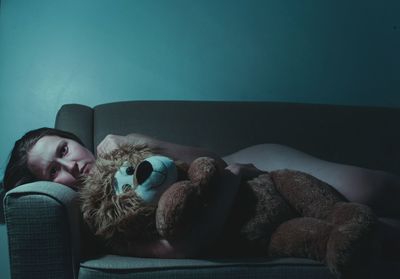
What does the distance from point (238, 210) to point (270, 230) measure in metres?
0.09

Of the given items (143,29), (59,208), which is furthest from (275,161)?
(143,29)

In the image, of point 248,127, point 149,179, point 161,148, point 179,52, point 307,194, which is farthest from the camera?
point 179,52

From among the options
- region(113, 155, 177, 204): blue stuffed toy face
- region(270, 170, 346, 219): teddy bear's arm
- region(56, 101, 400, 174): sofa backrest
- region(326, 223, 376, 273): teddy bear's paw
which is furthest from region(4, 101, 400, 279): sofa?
region(326, 223, 376, 273): teddy bear's paw

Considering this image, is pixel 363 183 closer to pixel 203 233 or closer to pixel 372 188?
pixel 372 188

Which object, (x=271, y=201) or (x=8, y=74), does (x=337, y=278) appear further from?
(x=8, y=74)

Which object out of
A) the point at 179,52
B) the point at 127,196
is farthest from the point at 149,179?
the point at 179,52

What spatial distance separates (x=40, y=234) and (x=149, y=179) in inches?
9.6

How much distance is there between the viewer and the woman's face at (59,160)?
51.3 inches

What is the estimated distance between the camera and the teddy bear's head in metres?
0.97

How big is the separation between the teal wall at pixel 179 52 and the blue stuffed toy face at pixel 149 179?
90 centimetres

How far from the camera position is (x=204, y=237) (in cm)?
98

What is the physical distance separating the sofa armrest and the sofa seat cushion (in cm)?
5

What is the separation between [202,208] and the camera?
99cm

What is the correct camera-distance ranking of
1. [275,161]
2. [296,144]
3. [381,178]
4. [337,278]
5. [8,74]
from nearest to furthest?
[337,278] < [381,178] < [275,161] < [296,144] < [8,74]
